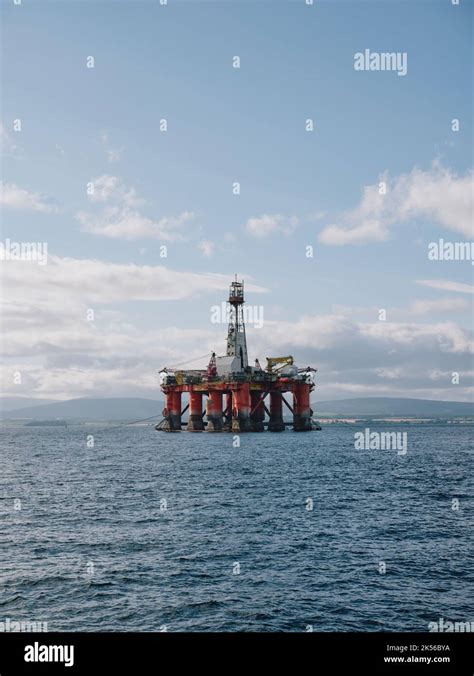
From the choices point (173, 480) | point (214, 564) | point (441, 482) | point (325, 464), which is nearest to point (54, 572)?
point (214, 564)

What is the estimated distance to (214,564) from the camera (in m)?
32.1

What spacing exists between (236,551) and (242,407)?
9539 centimetres

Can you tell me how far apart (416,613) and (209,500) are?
89.1ft

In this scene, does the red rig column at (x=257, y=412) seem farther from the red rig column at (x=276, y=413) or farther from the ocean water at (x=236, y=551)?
the ocean water at (x=236, y=551)

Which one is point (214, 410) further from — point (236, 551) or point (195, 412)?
point (236, 551)

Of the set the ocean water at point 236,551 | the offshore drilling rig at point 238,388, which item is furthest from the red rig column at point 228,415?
the ocean water at point 236,551

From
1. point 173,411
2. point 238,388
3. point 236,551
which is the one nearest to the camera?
point 236,551

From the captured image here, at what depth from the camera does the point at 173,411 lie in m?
150

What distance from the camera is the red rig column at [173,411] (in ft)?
476

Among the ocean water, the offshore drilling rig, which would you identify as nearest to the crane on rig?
the offshore drilling rig

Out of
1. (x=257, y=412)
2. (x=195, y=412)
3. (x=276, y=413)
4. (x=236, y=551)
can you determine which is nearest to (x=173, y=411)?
(x=195, y=412)

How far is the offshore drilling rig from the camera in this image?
131m
